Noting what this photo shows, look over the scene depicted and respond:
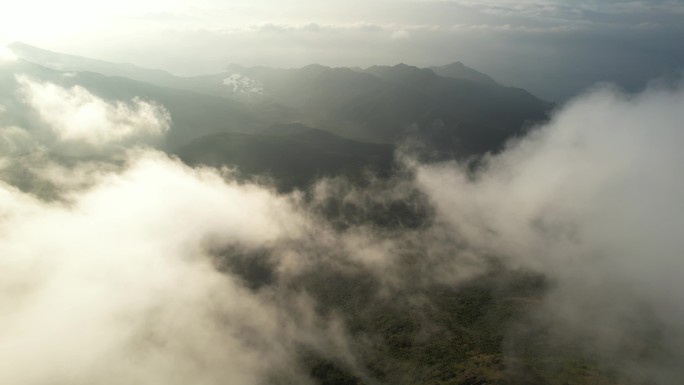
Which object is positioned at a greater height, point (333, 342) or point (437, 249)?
point (437, 249)

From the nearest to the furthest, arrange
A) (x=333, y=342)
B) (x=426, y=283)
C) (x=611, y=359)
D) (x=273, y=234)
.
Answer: (x=611, y=359) < (x=333, y=342) < (x=426, y=283) < (x=273, y=234)

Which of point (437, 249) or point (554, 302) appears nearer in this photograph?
point (554, 302)

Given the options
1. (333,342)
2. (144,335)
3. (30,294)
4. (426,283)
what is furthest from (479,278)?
(30,294)

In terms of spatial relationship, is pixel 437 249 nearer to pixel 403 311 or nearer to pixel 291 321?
pixel 403 311

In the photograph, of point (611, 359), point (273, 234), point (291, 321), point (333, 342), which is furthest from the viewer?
point (273, 234)

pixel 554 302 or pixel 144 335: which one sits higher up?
pixel 554 302

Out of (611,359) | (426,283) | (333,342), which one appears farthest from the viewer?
(426,283)

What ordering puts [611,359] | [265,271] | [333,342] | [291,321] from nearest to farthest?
[611,359], [333,342], [291,321], [265,271]

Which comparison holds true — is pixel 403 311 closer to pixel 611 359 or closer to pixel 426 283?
pixel 426 283

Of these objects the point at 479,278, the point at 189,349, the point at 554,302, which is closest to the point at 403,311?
the point at 479,278
